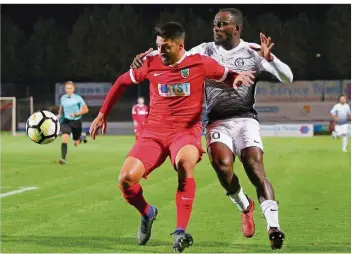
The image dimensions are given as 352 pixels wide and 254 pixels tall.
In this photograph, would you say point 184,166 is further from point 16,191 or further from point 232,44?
point 16,191

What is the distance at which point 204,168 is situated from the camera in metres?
21.8

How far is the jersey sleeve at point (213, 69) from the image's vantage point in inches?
357

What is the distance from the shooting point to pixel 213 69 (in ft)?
29.8

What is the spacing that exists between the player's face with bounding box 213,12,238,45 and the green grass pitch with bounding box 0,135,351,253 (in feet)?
7.70

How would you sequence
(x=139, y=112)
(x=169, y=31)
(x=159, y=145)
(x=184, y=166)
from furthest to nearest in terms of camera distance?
(x=139, y=112) < (x=159, y=145) < (x=169, y=31) < (x=184, y=166)

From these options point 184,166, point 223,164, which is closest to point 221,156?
point 223,164

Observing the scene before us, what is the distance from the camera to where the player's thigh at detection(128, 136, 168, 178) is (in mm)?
8898

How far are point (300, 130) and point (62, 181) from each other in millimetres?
33781

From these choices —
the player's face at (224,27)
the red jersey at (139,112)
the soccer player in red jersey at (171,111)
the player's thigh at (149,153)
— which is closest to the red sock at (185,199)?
the soccer player in red jersey at (171,111)

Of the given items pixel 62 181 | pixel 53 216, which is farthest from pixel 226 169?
pixel 62 181

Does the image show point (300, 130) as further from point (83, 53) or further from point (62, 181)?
point (62, 181)

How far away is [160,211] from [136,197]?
3.38 m

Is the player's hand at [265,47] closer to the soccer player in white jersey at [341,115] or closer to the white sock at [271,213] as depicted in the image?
the white sock at [271,213]

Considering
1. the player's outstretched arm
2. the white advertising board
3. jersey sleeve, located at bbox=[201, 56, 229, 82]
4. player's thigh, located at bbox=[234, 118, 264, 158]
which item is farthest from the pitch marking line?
the white advertising board
